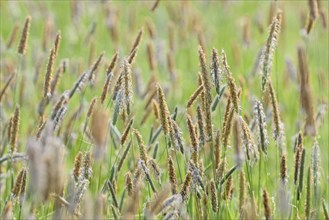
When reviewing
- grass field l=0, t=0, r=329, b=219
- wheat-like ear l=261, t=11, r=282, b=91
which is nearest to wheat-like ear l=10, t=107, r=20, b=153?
grass field l=0, t=0, r=329, b=219

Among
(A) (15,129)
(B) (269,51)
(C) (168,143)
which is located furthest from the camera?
(C) (168,143)

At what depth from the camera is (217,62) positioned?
262 cm

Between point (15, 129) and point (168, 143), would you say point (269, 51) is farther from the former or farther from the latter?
point (15, 129)

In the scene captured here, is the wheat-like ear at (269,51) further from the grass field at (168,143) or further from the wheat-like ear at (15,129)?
the wheat-like ear at (15,129)

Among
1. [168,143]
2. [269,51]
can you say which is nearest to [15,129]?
[168,143]

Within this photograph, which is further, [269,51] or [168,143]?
[168,143]

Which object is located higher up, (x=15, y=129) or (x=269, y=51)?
(x=269, y=51)

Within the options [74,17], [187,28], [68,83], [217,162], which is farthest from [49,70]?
[187,28]

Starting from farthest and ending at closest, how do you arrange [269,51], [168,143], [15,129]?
[168,143] → [15,129] → [269,51]

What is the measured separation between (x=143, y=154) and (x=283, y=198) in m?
0.44

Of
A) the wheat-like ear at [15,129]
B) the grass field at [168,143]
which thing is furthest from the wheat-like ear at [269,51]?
the wheat-like ear at [15,129]

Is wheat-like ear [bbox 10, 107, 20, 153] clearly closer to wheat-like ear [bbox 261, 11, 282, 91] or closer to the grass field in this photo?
the grass field

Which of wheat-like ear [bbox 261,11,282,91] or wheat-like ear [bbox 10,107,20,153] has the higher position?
wheat-like ear [bbox 261,11,282,91]

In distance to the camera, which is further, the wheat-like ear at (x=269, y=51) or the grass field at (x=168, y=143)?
the wheat-like ear at (x=269, y=51)
